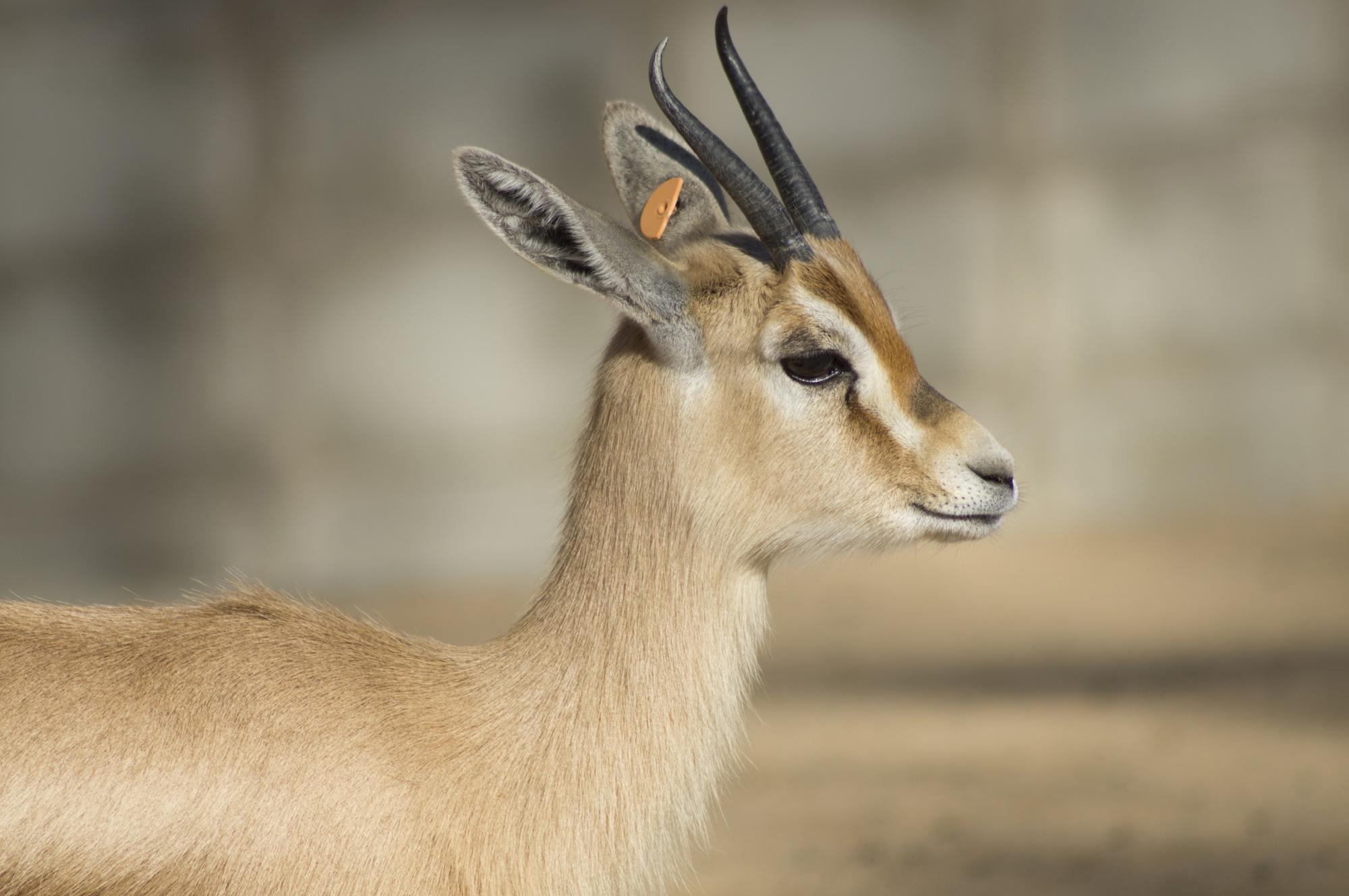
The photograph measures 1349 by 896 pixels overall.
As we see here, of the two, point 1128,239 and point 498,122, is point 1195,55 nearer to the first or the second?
point 1128,239

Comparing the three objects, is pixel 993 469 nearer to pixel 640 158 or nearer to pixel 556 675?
pixel 556 675

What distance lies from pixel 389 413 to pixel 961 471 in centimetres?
989

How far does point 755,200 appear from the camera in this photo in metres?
3.85

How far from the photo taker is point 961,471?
12.2 feet

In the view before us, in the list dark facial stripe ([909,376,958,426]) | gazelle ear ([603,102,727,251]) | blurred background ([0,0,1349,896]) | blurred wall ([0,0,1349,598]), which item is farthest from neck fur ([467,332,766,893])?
blurred wall ([0,0,1349,598])

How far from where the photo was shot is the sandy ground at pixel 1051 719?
5.96 metres

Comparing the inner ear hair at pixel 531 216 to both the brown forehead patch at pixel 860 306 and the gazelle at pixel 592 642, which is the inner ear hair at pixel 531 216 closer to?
the gazelle at pixel 592 642

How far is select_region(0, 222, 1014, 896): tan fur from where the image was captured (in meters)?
3.15

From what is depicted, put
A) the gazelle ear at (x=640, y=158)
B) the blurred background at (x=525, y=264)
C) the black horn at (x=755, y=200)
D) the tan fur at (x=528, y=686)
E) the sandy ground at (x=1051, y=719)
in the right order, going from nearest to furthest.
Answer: the tan fur at (x=528, y=686) → the black horn at (x=755, y=200) → the gazelle ear at (x=640, y=158) → the sandy ground at (x=1051, y=719) → the blurred background at (x=525, y=264)

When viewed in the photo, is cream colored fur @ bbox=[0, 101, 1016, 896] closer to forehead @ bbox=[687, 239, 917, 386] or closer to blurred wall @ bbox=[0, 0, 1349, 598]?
forehead @ bbox=[687, 239, 917, 386]

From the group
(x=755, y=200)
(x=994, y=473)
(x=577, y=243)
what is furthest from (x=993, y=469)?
(x=577, y=243)

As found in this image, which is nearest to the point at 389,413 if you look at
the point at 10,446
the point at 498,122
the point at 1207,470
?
the point at 498,122

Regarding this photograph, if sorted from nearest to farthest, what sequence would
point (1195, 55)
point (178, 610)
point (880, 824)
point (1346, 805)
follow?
point (178, 610) → point (1346, 805) → point (880, 824) → point (1195, 55)

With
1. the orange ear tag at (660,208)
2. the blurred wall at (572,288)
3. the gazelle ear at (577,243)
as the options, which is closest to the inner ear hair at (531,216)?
the gazelle ear at (577,243)
